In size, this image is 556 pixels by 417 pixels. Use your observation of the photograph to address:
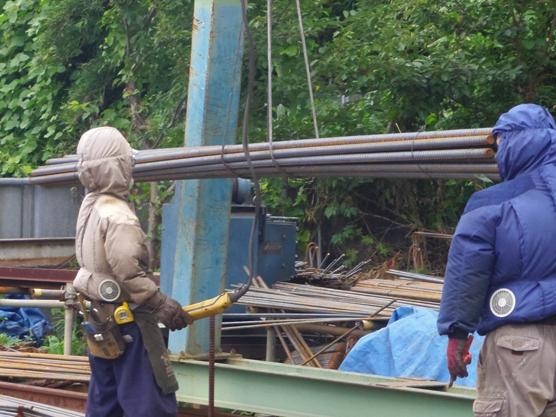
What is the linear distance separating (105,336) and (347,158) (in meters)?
1.63

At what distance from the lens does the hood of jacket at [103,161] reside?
11.9 ft

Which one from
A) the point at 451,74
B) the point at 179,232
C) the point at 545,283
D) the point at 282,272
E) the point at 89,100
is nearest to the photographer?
the point at 545,283

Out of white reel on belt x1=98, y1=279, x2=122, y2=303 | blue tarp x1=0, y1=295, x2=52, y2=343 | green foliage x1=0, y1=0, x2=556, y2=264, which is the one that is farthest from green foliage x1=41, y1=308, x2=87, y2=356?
white reel on belt x1=98, y1=279, x2=122, y2=303

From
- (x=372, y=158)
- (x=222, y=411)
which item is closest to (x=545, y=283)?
(x=372, y=158)

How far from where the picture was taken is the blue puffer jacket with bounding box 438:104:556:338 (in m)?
2.71

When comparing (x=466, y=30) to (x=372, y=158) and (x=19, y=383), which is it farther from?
(x=19, y=383)

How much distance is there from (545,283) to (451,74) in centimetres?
554

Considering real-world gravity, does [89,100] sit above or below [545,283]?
above

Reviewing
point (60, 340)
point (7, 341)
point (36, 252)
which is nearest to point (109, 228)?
point (7, 341)

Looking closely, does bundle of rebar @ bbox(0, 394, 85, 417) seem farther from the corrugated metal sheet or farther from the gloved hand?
the corrugated metal sheet

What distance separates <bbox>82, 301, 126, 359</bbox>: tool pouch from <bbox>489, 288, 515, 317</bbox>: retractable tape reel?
193 centimetres

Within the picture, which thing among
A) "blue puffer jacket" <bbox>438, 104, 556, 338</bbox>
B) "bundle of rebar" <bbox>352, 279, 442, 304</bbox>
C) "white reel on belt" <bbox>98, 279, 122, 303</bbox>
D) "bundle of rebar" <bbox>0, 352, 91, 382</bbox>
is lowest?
"bundle of rebar" <bbox>0, 352, 91, 382</bbox>

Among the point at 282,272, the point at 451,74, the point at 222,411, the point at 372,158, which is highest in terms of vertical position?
the point at 451,74

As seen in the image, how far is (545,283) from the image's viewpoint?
269cm
